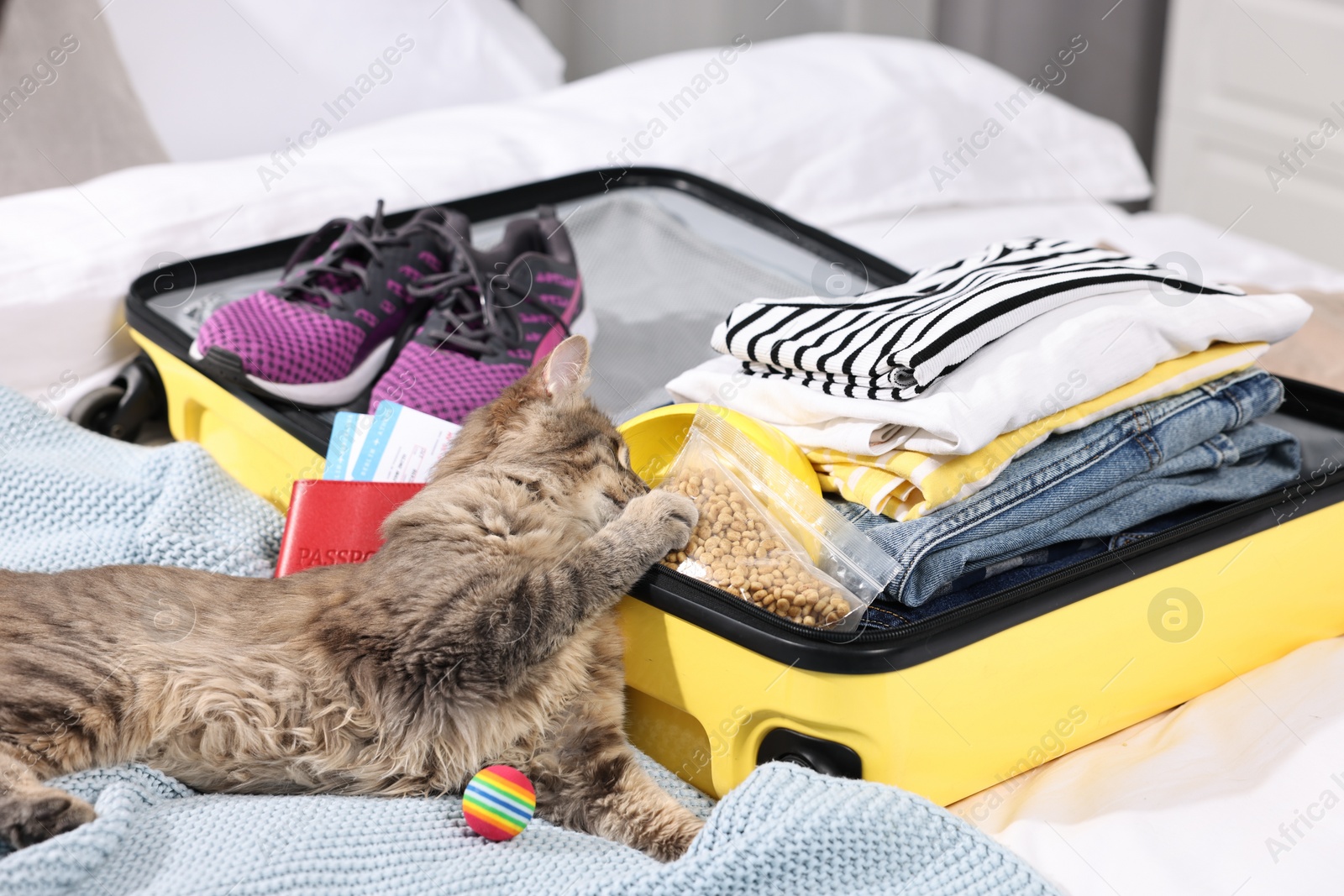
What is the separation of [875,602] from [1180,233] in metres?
1.54

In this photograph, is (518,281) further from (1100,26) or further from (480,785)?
(1100,26)

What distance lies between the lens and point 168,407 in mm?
1627

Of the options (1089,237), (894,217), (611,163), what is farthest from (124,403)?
(1089,237)

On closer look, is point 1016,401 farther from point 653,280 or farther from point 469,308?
point 653,280

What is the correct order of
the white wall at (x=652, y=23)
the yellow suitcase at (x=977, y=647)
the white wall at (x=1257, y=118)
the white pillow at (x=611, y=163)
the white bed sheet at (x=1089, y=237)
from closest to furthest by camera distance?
the yellow suitcase at (x=977, y=647), the white pillow at (x=611, y=163), the white bed sheet at (x=1089, y=237), the white wall at (x=1257, y=118), the white wall at (x=652, y=23)

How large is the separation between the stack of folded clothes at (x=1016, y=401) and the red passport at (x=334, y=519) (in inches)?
13.7

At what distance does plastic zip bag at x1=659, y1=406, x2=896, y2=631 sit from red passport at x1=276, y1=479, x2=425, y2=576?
0.32 meters

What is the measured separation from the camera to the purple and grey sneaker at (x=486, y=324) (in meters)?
1.42

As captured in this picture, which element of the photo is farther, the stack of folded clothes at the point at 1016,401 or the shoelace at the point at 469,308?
the shoelace at the point at 469,308

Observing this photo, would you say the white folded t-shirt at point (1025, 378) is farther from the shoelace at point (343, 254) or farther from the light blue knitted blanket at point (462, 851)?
the shoelace at point (343, 254)

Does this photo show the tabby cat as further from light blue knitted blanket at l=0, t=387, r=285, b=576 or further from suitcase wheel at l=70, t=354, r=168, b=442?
suitcase wheel at l=70, t=354, r=168, b=442

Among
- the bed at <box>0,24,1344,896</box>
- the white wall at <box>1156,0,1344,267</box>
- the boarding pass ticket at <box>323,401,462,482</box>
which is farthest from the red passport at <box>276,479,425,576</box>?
the white wall at <box>1156,0,1344,267</box>

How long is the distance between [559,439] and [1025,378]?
0.45 metres

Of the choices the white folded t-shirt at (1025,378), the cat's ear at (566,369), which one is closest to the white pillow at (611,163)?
the cat's ear at (566,369)
